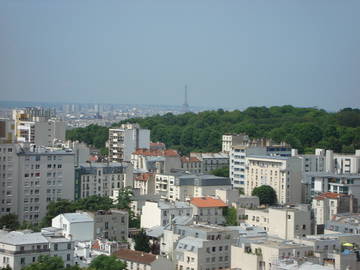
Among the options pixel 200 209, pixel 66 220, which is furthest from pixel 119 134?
pixel 66 220

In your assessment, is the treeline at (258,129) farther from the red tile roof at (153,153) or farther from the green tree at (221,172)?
the red tile roof at (153,153)

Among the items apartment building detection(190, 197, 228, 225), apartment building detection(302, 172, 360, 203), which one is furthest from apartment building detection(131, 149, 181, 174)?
apartment building detection(190, 197, 228, 225)

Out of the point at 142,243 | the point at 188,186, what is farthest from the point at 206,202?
the point at 142,243

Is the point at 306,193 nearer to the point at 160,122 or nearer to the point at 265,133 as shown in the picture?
the point at 265,133

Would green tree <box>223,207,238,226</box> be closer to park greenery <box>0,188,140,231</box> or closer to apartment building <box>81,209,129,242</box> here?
park greenery <box>0,188,140,231</box>

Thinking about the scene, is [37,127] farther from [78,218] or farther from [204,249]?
Result: [204,249]

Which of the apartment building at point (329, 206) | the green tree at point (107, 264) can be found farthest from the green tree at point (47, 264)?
the apartment building at point (329, 206)

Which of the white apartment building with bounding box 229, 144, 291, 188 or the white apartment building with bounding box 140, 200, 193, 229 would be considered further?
the white apartment building with bounding box 229, 144, 291, 188
